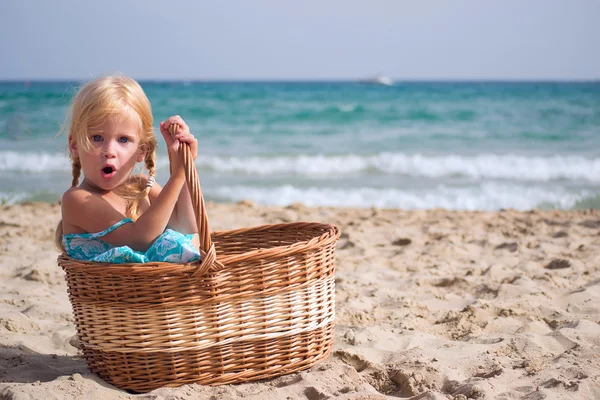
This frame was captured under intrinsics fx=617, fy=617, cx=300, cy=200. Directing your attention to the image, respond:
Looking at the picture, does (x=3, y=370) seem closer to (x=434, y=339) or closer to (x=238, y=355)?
(x=238, y=355)

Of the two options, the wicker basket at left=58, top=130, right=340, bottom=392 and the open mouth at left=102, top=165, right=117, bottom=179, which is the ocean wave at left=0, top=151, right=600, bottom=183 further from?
the wicker basket at left=58, top=130, right=340, bottom=392

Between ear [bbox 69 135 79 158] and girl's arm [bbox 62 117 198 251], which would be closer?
girl's arm [bbox 62 117 198 251]

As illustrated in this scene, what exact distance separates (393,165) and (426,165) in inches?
18.1

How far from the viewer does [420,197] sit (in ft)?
22.7

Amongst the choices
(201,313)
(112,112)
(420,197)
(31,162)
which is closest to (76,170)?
(112,112)

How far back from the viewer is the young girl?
2.17 metres

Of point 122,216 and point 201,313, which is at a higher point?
point 122,216

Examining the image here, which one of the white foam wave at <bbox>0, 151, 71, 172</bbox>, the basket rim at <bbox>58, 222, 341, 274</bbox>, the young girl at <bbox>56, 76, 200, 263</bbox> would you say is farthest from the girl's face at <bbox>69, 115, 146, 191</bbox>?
the white foam wave at <bbox>0, 151, 71, 172</bbox>

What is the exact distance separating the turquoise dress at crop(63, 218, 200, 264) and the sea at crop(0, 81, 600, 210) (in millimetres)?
524

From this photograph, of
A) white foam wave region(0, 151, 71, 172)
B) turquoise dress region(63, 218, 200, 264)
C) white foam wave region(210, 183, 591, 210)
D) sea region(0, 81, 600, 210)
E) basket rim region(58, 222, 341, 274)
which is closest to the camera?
basket rim region(58, 222, 341, 274)

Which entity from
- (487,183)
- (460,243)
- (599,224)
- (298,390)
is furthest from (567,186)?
(298,390)

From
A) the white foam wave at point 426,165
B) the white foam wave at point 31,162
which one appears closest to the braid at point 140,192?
the white foam wave at point 426,165

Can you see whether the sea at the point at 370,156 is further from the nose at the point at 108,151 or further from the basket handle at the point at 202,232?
the basket handle at the point at 202,232

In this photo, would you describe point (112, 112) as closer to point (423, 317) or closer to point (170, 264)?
point (170, 264)
